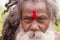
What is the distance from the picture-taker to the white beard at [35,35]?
3.92m

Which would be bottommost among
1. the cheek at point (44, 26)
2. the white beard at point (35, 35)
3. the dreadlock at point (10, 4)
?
the white beard at point (35, 35)

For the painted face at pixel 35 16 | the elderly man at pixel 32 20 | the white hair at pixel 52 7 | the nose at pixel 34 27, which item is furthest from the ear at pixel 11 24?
the white hair at pixel 52 7

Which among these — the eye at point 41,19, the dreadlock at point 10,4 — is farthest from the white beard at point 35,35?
the dreadlock at point 10,4

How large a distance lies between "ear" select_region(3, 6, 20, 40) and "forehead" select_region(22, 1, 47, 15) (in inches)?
4.6

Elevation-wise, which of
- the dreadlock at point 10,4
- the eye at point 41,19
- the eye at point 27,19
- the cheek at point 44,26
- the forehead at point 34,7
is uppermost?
the dreadlock at point 10,4

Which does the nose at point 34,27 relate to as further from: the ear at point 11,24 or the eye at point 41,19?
the ear at point 11,24

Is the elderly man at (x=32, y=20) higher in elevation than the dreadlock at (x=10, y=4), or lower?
lower

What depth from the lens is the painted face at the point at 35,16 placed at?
389cm

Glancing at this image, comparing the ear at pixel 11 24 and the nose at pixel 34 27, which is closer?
the nose at pixel 34 27

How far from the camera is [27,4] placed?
3.94 m

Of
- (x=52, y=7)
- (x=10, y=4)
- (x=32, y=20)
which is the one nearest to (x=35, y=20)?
(x=32, y=20)

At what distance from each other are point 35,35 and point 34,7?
316mm

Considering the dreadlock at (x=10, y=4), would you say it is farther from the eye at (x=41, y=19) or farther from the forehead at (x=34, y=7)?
the eye at (x=41, y=19)

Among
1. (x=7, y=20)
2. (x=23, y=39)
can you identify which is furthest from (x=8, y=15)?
(x=23, y=39)
